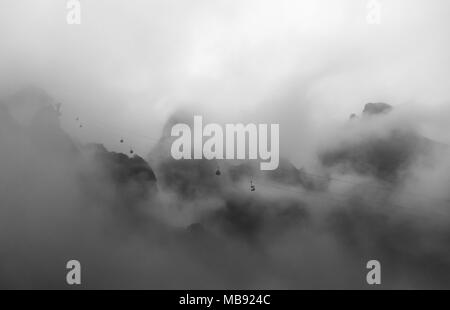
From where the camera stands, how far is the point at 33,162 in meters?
158

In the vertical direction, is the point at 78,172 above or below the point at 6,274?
above

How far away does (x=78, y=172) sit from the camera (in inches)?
7407
